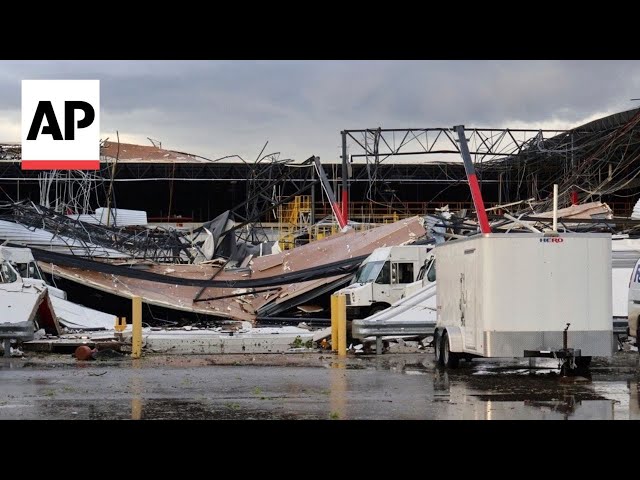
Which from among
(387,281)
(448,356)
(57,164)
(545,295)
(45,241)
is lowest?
(448,356)

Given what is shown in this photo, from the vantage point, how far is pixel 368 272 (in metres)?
32.3

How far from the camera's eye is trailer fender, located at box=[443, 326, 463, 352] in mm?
20297

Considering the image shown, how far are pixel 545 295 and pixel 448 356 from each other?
120 inches

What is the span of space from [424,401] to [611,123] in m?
42.2

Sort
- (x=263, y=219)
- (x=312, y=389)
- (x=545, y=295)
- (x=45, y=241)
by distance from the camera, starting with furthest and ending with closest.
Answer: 1. (x=263, y=219)
2. (x=45, y=241)
3. (x=545, y=295)
4. (x=312, y=389)

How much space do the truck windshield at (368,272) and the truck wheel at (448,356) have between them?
34.3 ft

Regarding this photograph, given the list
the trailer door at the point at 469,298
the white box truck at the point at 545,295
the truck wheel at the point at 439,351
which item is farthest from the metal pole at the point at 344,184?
the white box truck at the point at 545,295

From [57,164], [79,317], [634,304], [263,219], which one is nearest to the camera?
[634,304]

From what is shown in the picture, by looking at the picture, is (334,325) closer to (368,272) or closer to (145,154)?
(368,272)

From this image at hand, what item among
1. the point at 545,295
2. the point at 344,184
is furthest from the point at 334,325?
the point at 344,184

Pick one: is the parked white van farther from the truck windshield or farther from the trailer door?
the truck windshield

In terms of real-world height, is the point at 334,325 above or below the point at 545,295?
below

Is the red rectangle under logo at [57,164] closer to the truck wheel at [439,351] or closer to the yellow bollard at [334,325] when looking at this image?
the yellow bollard at [334,325]
